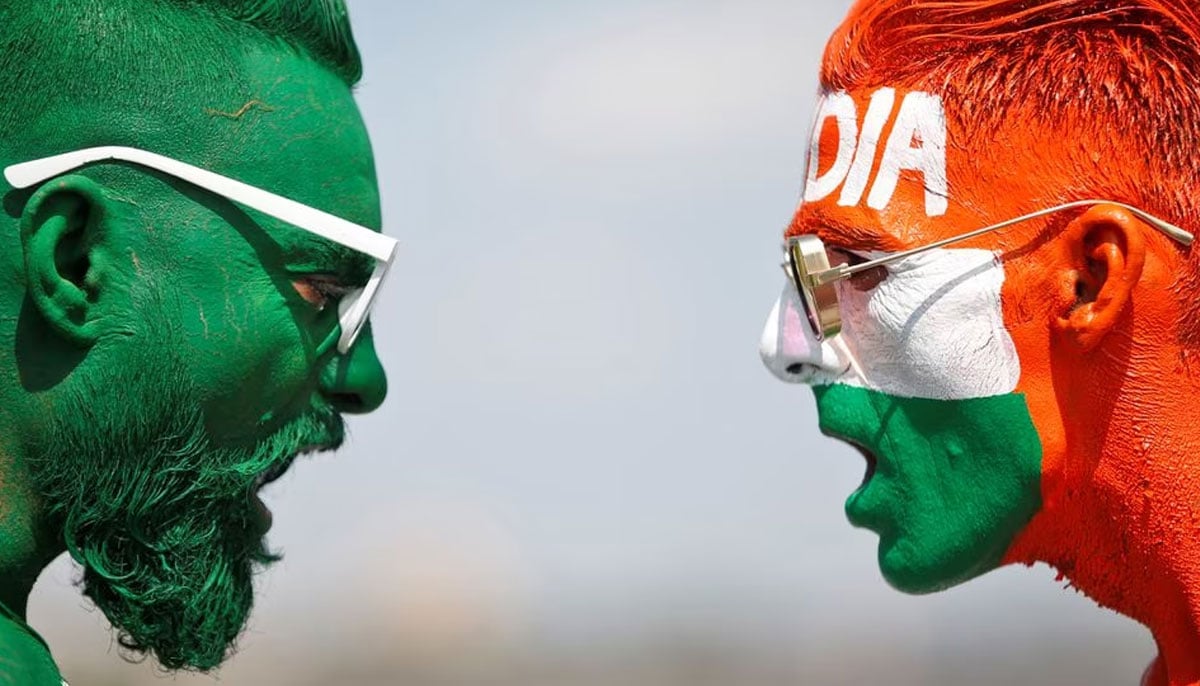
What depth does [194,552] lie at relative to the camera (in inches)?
146

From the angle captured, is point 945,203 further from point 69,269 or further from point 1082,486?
point 69,269

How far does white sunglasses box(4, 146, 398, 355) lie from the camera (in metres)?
3.44

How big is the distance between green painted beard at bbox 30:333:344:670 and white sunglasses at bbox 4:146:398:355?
26cm

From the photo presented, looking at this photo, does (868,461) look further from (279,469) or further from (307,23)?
(307,23)

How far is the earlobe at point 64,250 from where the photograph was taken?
343 centimetres

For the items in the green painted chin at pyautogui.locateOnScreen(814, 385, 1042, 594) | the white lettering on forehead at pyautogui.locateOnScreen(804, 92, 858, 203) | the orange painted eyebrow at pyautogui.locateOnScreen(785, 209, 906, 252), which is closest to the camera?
the green painted chin at pyautogui.locateOnScreen(814, 385, 1042, 594)

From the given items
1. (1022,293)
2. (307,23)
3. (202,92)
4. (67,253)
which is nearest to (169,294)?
(67,253)

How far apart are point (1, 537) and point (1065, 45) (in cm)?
237

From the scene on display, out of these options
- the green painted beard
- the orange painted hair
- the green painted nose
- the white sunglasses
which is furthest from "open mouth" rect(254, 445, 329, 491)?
the orange painted hair

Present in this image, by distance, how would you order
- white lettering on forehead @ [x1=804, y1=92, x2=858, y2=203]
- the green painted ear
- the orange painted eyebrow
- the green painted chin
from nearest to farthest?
the green painted ear
the green painted chin
the orange painted eyebrow
white lettering on forehead @ [x1=804, y1=92, x2=858, y2=203]

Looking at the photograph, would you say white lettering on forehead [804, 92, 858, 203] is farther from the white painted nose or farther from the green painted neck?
the green painted neck

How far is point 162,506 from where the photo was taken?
3648 millimetres

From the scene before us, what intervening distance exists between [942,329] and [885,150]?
1.34 feet

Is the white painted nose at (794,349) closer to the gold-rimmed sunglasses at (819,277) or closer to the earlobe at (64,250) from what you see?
the gold-rimmed sunglasses at (819,277)
